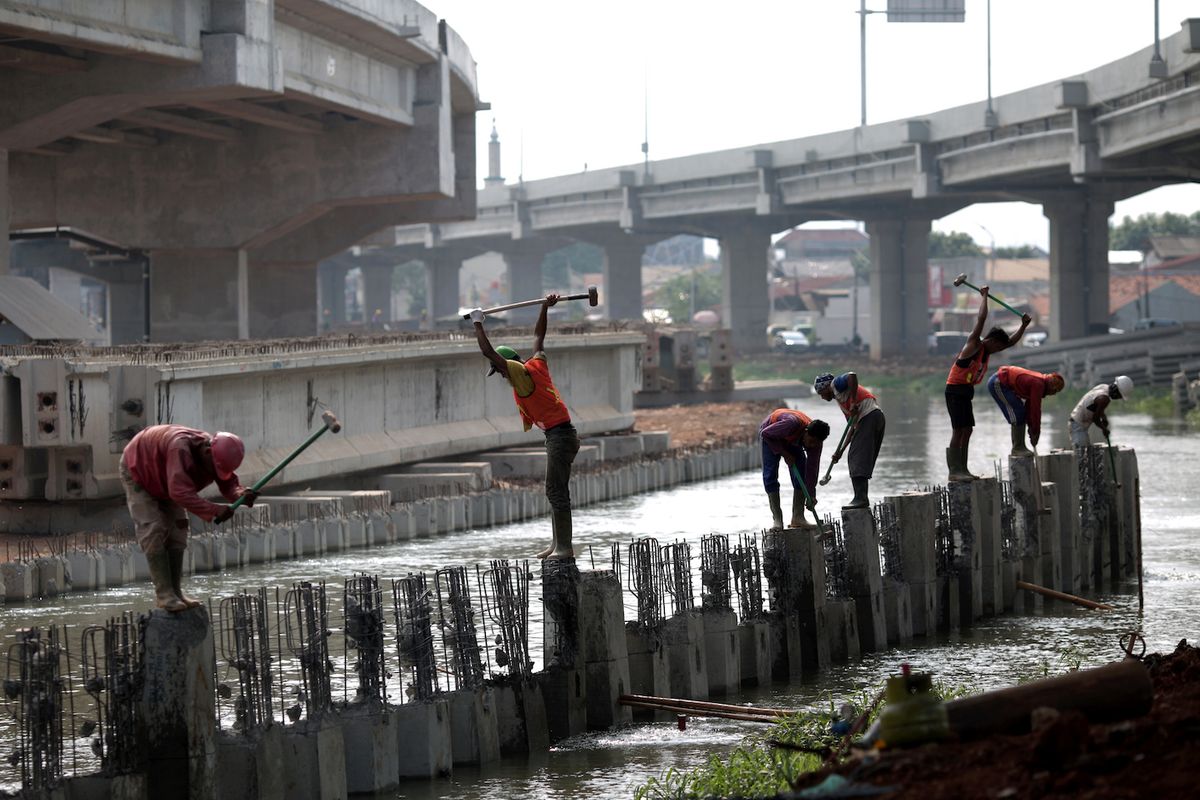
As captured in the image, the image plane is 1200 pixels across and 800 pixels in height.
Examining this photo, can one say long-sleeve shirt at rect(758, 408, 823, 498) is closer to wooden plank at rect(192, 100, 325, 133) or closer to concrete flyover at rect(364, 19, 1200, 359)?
wooden plank at rect(192, 100, 325, 133)

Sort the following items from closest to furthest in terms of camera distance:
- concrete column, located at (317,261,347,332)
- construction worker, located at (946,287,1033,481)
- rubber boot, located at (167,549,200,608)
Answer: rubber boot, located at (167,549,200,608) → construction worker, located at (946,287,1033,481) → concrete column, located at (317,261,347,332)

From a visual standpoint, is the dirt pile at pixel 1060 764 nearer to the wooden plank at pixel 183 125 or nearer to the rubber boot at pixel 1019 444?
the rubber boot at pixel 1019 444

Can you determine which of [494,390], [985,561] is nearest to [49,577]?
[985,561]

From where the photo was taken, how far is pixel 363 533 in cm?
2950

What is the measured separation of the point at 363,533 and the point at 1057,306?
53738 millimetres

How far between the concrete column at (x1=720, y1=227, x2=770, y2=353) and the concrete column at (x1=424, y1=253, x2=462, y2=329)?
3861cm

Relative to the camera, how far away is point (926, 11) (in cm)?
8300

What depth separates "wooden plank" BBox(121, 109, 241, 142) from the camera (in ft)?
134

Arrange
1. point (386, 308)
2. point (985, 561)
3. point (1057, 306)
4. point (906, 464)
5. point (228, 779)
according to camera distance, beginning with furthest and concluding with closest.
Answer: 1. point (386, 308)
2. point (1057, 306)
3. point (906, 464)
4. point (985, 561)
5. point (228, 779)

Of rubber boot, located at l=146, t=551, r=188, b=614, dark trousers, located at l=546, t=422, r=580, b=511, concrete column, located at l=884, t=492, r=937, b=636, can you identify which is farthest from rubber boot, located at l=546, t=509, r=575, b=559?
concrete column, located at l=884, t=492, r=937, b=636

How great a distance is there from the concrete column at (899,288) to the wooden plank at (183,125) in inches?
2011

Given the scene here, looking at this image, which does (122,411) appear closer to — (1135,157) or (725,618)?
(725,618)

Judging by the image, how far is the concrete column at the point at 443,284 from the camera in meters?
134

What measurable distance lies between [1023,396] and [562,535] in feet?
31.4
